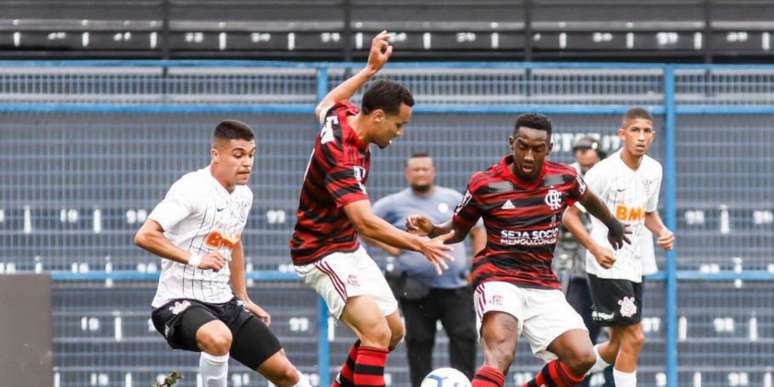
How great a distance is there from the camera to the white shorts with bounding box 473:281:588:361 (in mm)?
10234

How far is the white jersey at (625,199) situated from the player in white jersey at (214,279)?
7.95 ft

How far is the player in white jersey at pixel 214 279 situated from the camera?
1010 centimetres

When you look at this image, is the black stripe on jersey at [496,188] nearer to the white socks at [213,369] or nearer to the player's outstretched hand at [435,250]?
the player's outstretched hand at [435,250]

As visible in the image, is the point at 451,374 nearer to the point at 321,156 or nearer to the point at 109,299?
the point at 321,156

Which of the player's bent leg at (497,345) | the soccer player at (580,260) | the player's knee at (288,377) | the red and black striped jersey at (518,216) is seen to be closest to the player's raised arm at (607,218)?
the red and black striped jersey at (518,216)

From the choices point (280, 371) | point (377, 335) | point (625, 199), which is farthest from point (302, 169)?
point (377, 335)

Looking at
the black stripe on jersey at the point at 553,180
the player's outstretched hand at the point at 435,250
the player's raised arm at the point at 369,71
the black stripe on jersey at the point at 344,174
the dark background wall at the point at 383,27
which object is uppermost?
the dark background wall at the point at 383,27

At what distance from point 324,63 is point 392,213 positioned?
3.64 feet

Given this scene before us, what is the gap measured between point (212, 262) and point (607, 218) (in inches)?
97.3

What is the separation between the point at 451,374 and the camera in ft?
33.1

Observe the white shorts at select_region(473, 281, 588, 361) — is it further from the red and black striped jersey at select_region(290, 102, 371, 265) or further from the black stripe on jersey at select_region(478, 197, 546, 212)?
the red and black striped jersey at select_region(290, 102, 371, 265)

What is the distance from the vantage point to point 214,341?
32.8 ft

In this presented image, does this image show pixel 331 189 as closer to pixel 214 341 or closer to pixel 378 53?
pixel 378 53

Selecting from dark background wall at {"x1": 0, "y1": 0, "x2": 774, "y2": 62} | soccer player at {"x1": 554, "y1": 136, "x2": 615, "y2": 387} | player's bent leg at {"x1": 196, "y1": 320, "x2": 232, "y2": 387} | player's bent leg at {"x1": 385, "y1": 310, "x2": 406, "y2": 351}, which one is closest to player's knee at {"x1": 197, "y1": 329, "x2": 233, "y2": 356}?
player's bent leg at {"x1": 196, "y1": 320, "x2": 232, "y2": 387}
